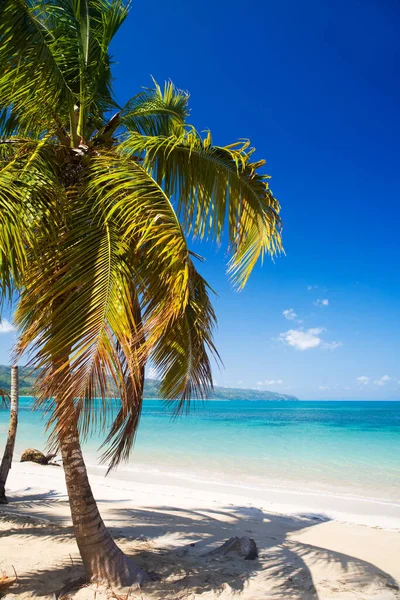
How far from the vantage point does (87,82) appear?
15.5 ft

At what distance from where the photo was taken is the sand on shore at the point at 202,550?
14.5ft

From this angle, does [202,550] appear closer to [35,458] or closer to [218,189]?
[218,189]

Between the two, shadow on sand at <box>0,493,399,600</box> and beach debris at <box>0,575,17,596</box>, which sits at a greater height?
beach debris at <box>0,575,17,596</box>

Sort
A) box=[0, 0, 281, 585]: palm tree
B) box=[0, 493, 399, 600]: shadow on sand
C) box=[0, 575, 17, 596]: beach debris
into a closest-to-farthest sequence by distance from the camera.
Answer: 1. box=[0, 0, 281, 585]: palm tree
2. box=[0, 575, 17, 596]: beach debris
3. box=[0, 493, 399, 600]: shadow on sand

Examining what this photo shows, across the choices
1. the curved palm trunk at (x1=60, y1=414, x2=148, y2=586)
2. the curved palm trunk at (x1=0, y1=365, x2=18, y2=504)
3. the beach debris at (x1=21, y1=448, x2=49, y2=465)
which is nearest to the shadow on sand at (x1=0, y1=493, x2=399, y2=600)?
the curved palm trunk at (x1=60, y1=414, x2=148, y2=586)

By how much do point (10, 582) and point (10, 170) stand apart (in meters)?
3.68

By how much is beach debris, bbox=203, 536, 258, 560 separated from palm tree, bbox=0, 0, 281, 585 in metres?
1.48

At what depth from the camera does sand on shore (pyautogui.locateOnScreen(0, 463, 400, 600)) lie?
4.43 metres

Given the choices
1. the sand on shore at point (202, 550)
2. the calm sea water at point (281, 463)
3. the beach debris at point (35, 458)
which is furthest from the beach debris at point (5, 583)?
the beach debris at point (35, 458)

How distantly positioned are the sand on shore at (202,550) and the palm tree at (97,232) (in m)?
0.68

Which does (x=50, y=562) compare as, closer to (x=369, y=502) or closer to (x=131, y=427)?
(x=131, y=427)

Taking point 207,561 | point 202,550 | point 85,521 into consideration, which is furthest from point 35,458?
point 85,521

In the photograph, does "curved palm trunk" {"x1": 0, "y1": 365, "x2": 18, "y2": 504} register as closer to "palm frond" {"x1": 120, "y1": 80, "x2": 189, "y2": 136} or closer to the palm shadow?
the palm shadow

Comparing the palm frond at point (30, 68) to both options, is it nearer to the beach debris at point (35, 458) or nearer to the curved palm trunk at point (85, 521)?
the curved palm trunk at point (85, 521)
